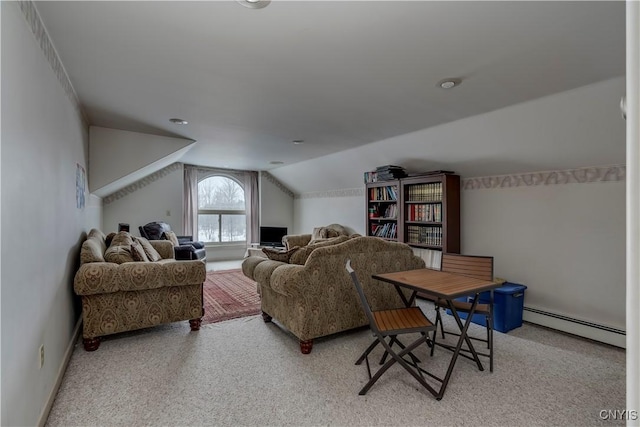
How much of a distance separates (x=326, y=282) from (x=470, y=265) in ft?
4.37

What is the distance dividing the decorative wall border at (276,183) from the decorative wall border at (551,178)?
16.6 ft

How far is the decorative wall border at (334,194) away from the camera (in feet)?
20.9

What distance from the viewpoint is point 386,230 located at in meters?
5.38

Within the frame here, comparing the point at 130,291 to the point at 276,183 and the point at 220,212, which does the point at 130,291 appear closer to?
the point at 220,212

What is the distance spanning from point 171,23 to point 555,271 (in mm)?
4188

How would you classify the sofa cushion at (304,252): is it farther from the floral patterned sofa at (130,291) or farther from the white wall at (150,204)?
the white wall at (150,204)

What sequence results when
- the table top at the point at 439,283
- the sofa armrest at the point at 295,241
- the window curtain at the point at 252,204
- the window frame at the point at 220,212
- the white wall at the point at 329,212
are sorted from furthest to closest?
the window curtain at the point at 252,204 < the window frame at the point at 220,212 < the sofa armrest at the point at 295,241 < the white wall at the point at 329,212 < the table top at the point at 439,283

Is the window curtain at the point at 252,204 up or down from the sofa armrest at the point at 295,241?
up

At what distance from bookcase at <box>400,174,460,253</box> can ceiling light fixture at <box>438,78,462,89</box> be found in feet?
5.66

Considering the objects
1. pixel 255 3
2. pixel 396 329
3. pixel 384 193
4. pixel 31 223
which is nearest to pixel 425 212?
pixel 384 193

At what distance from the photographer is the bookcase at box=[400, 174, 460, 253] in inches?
166

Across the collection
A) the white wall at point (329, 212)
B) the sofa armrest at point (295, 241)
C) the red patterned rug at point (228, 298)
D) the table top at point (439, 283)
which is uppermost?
the white wall at point (329, 212)

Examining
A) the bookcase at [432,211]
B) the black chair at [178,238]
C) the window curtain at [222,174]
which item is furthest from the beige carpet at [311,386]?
the window curtain at [222,174]

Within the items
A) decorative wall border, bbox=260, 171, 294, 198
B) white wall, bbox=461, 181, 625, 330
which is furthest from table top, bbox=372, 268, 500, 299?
decorative wall border, bbox=260, 171, 294, 198
